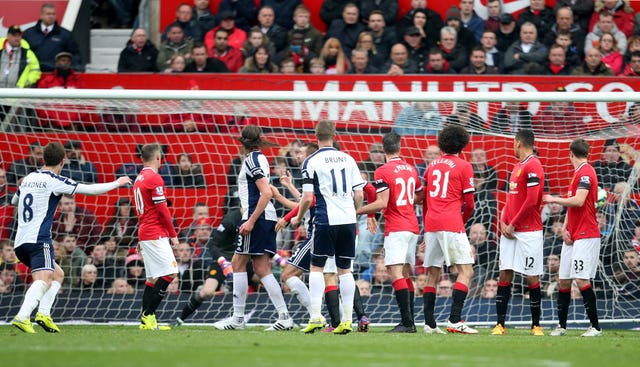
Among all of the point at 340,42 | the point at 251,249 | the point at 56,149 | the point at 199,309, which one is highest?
the point at 340,42

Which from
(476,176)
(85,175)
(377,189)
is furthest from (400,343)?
(85,175)

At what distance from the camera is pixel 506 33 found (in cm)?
1711

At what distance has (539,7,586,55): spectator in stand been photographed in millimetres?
16875

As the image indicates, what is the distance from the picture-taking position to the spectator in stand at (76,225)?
47.5 ft

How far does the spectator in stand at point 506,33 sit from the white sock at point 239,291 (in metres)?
7.04

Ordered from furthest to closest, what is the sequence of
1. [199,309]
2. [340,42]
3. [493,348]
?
1. [340,42]
2. [199,309]
3. [493,348]

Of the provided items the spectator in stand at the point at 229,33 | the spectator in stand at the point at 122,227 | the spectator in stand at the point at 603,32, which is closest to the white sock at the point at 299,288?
the spectator in stand at the point at 122,227

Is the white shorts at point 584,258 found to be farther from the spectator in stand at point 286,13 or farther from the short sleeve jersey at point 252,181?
the spectator in stand at point 286,13

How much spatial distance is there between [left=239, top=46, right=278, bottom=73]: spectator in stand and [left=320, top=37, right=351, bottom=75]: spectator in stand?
823 millimetres

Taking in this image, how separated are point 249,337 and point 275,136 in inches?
192

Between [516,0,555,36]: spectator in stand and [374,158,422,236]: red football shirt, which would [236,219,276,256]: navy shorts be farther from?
[516,0,555,36]: spectator in stand

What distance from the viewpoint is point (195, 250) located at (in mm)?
14531

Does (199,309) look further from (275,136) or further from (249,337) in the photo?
(249,337)

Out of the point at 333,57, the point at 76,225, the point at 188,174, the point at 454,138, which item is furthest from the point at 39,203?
the point at 333,57
